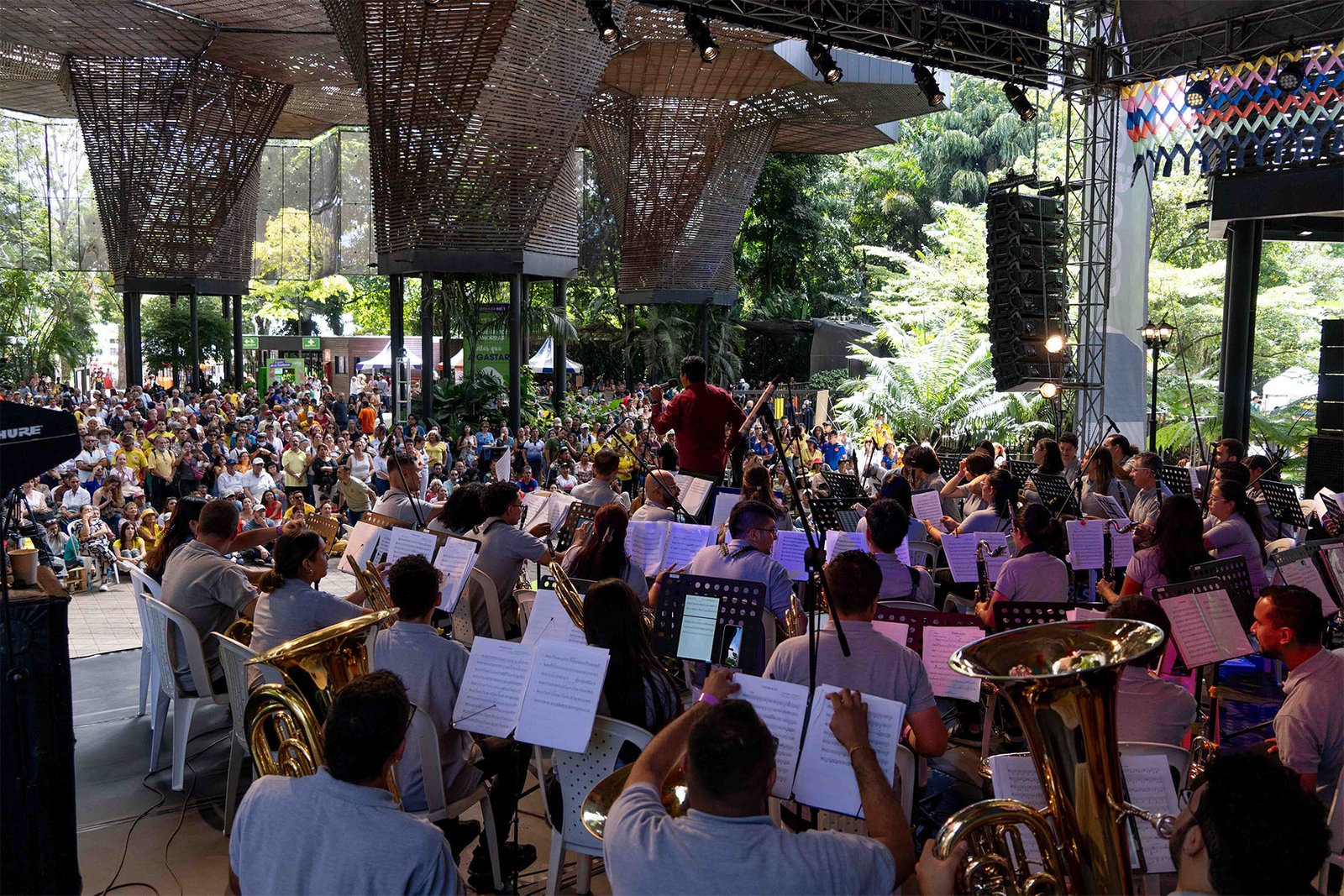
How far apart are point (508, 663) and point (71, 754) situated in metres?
1.64

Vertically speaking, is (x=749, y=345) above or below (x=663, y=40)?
below

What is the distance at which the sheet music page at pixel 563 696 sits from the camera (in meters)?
3.70

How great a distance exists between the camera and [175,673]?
18.3ft

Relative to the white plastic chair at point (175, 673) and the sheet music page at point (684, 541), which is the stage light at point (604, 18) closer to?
the sheet music page at point (684, 541)

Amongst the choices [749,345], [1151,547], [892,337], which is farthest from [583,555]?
[749,345]

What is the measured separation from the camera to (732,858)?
7.96ft

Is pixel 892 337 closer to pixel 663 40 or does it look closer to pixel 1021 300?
pixel 663 40

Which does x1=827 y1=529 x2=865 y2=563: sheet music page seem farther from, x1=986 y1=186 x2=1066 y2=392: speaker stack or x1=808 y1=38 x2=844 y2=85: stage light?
x1=986 y1=186 x2=1066 y2=392: speaker stack

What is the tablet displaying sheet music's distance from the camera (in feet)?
16.8

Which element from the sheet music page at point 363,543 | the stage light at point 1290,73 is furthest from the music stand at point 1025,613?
the stage light at point 1290,73

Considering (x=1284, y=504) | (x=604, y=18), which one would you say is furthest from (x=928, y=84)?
(x=1284, y=504)

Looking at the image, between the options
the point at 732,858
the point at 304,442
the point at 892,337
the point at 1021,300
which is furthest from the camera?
the point at 892,337

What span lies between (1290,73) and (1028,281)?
12.4 ft

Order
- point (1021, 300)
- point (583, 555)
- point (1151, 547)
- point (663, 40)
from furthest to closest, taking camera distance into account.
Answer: point (663, 40) < point (1021, 300) < point (1151, 547) < point (583, 555)
